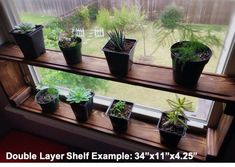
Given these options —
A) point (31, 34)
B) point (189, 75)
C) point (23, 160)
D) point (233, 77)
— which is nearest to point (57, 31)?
point (31, 34)

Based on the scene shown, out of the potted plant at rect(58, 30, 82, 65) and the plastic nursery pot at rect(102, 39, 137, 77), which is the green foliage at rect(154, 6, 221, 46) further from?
the potted plant at rect(58, 30, 82, 65)

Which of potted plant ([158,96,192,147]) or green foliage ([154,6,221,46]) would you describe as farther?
potted plant ([158,96,192,147])

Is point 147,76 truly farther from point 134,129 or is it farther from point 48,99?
point 48,99

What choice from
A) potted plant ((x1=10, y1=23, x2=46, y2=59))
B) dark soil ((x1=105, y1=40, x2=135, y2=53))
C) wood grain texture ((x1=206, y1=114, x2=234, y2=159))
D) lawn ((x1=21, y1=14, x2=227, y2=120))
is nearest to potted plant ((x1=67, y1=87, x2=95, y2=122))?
lawn ((x1=21, y1=14, x2=227, y2=120))

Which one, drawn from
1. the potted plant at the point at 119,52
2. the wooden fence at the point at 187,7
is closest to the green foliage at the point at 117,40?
the potted plant at the point at 119,52

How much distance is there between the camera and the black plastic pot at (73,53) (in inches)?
35.4

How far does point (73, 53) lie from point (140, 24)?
11.9 inches

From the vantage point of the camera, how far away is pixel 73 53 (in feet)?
3.02

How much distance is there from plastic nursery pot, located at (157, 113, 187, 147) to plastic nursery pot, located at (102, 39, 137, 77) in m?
0.32

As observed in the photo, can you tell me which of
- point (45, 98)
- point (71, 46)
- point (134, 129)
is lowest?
point (134, 129)

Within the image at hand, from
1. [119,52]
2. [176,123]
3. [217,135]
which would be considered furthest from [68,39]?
[217,135]

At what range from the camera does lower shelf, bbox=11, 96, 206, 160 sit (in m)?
1.03

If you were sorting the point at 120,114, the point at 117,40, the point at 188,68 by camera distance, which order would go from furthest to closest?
the point at 120,114, the point at 117,40, the point at 188,68

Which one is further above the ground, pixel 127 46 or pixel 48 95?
pixel 127 46
